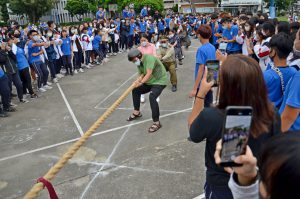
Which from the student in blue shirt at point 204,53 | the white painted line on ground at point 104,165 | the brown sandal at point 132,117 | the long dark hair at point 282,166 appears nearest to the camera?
the long dark hair at point 282,166

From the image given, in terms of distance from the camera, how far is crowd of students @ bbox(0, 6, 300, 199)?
1631 mm

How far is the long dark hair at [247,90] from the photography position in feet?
6.55

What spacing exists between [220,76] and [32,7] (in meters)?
53.4

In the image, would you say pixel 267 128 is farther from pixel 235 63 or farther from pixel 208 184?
pixel 208 184

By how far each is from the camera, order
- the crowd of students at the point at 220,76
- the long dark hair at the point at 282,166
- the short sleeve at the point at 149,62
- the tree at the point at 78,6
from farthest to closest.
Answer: the tree at the point at 78,6
the short sleeve at the point at 149,62
the crowd of students at the point at 220,76
the long dark hair at the point at 282,166

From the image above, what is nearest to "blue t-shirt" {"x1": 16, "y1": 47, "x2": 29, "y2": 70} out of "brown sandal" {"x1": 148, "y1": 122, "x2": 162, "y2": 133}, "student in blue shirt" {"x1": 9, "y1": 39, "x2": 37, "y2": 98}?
"student in blue shirt" {"x1": 9, "y1": 39, "x2": 37, "y2": 98}

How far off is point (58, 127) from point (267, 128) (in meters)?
6.10

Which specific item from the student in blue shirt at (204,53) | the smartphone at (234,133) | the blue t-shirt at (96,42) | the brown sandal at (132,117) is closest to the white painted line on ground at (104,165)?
the brown sandal at (132,117)

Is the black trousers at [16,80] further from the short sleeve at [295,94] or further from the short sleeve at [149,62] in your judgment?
the short sleeve at [295,94]

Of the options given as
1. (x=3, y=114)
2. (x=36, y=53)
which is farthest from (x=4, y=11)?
(x=3, y=114)

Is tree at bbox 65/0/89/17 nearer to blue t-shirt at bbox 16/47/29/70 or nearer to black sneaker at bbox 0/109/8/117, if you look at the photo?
blue t-shirt at bbox 16/47/29/70

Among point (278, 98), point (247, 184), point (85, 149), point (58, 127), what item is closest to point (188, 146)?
point (85, 149)

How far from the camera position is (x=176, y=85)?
9.77 meters

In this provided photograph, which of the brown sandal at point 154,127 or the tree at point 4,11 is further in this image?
the tree at point 4,11
